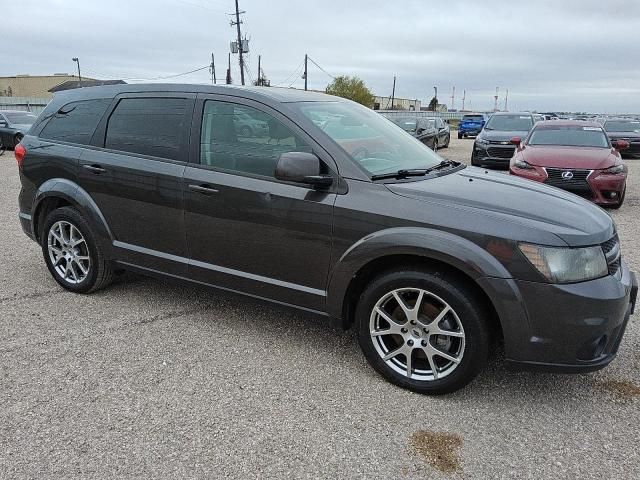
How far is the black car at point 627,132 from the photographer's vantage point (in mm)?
18703

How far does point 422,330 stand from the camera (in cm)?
304

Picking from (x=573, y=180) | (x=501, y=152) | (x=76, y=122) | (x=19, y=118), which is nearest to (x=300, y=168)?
(x=76, y=122)

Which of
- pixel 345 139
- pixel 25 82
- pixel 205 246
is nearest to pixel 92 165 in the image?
pixel 205 246

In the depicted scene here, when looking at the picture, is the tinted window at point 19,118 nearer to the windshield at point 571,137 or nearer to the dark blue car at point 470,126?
the windshield at point 571,137

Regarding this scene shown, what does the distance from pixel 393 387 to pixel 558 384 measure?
1.03 meters

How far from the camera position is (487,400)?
3.06 meters

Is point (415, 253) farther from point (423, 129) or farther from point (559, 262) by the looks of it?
point (423, 129)

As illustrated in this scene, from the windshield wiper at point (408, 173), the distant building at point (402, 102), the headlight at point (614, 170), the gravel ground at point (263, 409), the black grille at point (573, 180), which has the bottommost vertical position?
the gravel ground at point (263, 409)

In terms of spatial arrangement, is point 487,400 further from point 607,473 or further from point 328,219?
point 328,219

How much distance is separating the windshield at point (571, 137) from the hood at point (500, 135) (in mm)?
2693

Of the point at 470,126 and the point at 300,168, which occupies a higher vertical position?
the point at 300,168

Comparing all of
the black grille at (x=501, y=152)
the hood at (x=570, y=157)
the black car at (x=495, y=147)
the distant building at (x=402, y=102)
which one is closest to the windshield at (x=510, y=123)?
the black car at (x=495, y=147)

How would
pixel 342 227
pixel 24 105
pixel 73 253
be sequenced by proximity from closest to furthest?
pixel 342 227 < pixel 73 253 < pixel 24 105

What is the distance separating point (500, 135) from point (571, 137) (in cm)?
382
